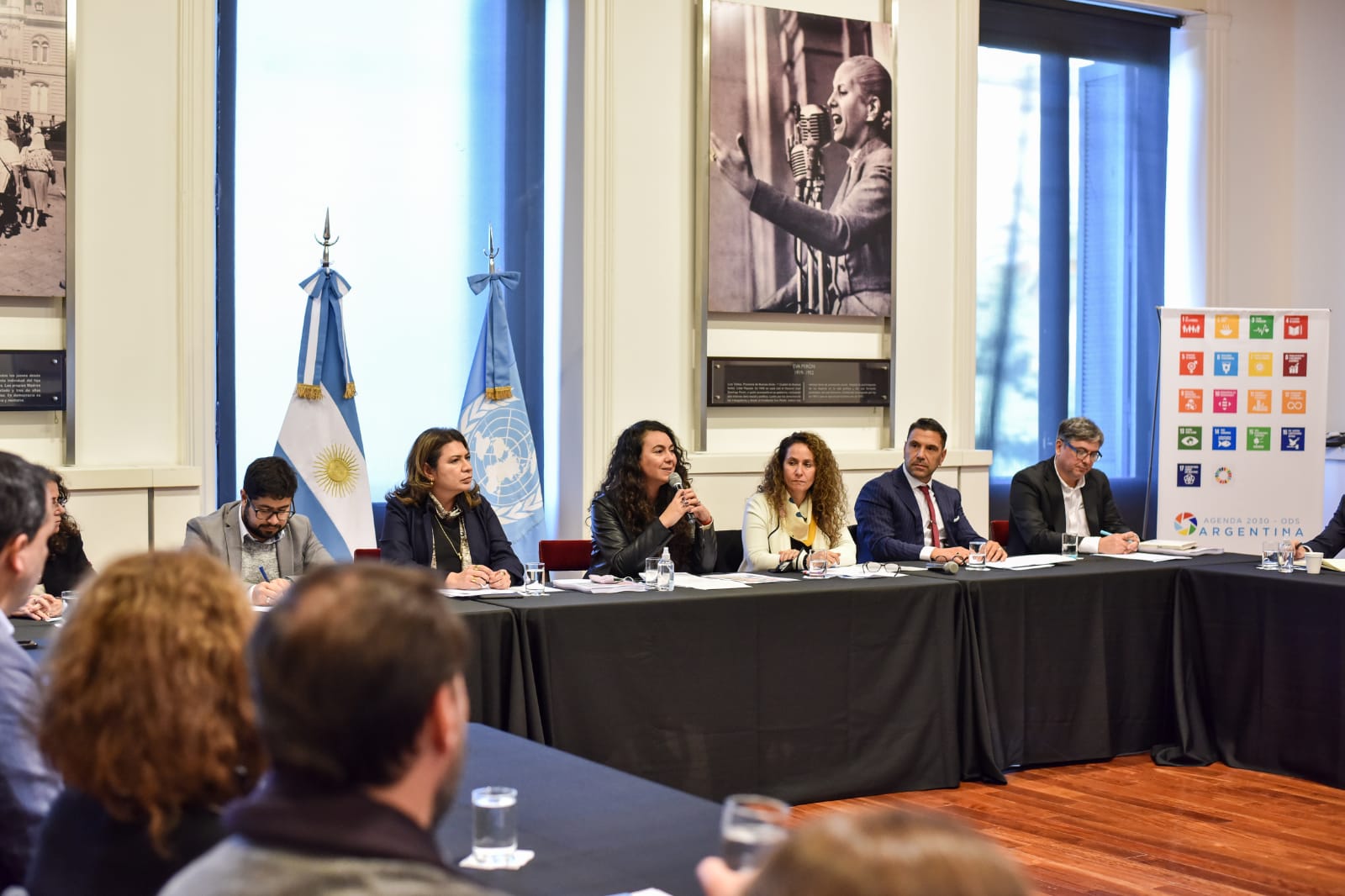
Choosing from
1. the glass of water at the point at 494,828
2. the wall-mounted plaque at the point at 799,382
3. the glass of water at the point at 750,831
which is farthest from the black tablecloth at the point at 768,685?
the glass of water at the point at 750,831

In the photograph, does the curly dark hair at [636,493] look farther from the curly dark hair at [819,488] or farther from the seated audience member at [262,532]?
the seated audience member at [262,532]

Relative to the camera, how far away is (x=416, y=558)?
15.0 ft

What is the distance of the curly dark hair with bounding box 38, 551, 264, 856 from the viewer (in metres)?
1.31

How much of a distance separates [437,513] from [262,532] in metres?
0.60

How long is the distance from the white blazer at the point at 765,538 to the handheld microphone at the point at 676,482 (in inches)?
9.8

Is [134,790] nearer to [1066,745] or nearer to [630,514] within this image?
[630,514]

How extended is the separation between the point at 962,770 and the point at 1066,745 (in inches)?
18.1

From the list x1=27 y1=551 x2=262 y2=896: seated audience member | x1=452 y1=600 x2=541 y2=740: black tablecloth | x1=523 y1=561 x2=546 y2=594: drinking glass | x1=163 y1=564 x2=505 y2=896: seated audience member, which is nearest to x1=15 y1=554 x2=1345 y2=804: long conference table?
x1=452 y1=600 x2=541 y2=740: black tablecloth

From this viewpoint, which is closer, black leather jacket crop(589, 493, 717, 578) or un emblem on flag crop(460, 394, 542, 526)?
black leather jacket crop(589, 493, 717, 578)

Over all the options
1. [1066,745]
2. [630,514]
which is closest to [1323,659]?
[1066,745]

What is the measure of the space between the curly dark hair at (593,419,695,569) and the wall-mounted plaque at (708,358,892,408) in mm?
1629

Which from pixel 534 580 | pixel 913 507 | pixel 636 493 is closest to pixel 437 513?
pixel 534 580

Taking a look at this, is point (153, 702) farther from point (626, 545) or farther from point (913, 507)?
point (913, 507)

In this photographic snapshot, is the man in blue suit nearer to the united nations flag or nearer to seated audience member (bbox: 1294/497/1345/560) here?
seated audience member (bbox: 1294/497/1345/560)
